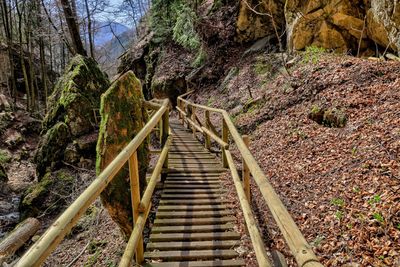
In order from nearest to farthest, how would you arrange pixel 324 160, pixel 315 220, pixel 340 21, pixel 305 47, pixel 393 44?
1. pixel 315 220
2. pixel 324 160
3. pixel 393 44
4. pixel 340 21
5. pixel 305 47

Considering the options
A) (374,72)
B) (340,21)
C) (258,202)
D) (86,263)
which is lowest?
(86,263)

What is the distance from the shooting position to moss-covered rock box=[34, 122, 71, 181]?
10.5m

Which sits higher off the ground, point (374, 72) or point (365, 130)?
point (374, 72)

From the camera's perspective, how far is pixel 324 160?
16.6 feet

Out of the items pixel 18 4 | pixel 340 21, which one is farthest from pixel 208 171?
pixel 18 4

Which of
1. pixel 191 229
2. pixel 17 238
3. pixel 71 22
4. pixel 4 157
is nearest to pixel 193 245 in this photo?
pixel 191 229

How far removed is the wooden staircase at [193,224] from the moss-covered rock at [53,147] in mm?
5516

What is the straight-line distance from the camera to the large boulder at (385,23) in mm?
7529

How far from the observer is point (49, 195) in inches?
373

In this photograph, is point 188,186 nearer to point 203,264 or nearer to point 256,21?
point 203,264

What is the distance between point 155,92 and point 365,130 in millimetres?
16017

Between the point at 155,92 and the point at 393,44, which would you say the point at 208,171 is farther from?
the point at 155,92

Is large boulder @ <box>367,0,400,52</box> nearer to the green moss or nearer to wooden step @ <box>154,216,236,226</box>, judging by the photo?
wooden step @ <box>154,216,236,226</box>

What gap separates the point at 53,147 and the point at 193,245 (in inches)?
331
